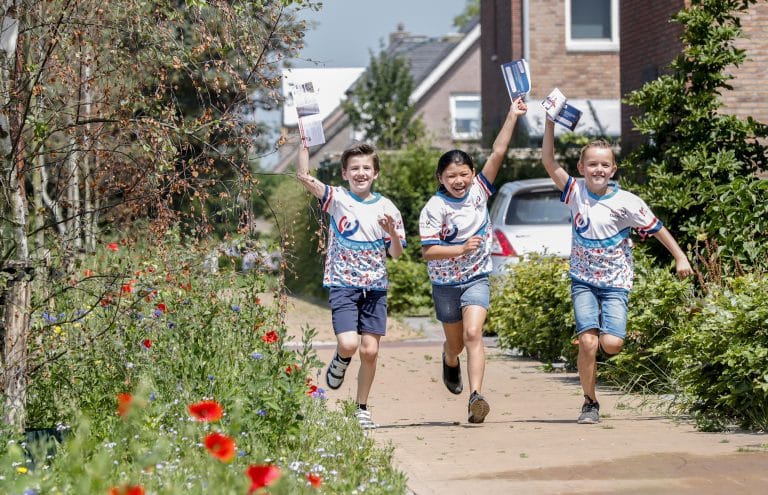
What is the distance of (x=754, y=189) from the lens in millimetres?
9156

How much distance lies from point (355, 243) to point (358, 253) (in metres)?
0.06

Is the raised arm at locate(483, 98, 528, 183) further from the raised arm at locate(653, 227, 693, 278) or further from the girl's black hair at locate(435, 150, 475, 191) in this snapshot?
the raised arm at locate(653, 227, 693, 278)

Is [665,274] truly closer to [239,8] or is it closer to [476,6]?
[239,8]

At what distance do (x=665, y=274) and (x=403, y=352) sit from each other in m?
4.59

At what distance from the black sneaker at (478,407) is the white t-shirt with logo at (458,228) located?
2.45ft

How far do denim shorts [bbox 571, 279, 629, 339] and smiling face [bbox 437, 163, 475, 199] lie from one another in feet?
2.95

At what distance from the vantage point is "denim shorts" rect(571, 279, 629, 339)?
24.8 feet

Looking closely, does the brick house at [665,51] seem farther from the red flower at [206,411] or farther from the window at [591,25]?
the red flower at [206,411]

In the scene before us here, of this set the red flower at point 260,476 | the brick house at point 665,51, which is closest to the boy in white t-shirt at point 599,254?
the red flower at point 260,476

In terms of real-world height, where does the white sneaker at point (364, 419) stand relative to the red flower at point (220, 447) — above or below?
below

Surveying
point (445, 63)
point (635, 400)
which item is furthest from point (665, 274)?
point (445, 63)

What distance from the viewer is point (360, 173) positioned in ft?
25.0

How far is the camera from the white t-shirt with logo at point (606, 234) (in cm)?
753

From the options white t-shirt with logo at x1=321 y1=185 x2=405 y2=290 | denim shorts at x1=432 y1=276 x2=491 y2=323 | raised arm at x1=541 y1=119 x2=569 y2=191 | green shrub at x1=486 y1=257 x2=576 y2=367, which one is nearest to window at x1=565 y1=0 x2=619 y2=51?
green shrub at x1=486 y1=257 x2=576 y2=367
